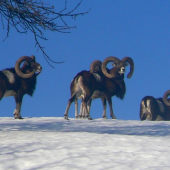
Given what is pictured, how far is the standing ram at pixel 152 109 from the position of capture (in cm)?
1878

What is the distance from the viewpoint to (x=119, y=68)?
52.5 ft

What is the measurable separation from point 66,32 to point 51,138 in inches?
110

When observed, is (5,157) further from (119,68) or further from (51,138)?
(119,68)

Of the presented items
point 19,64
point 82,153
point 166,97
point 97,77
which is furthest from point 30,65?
point 82,153

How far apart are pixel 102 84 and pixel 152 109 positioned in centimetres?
472

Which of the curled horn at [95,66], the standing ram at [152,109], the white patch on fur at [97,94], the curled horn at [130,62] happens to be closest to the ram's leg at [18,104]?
the white patch on fur at [97,94]

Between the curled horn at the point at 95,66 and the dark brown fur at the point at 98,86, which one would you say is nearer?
the dark brown fur at the point at 98,86

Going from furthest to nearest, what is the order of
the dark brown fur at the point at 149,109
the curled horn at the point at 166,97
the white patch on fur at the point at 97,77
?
1. the curled horn at the point at 166,97
2. the dark brown fur at the point at 149,109
3. the white patch on fur at the point at 97,77

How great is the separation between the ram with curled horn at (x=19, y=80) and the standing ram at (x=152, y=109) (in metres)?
6.26

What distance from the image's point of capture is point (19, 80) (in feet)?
48.2

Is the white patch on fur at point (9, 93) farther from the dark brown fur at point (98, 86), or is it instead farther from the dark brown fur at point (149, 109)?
the dark brown fur at point (149, 109)

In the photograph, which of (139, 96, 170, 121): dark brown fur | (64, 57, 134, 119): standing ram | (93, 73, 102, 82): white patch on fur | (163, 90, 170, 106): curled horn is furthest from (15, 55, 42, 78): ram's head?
(163, 90, 170, 106): curled horn

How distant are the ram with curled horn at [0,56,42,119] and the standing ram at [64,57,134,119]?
161 centimetres

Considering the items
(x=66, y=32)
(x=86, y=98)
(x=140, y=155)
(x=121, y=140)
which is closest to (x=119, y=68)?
(x=86, y=98)
